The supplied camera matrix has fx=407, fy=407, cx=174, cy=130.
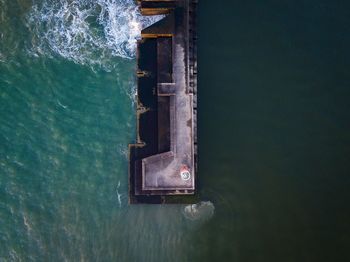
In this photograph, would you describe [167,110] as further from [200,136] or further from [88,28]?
[88,28]

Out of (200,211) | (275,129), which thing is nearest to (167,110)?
(200,211)

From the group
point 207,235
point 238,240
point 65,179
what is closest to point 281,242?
point 238,240

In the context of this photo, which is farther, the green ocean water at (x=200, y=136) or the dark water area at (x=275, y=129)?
the dark water area at (x=275, y=129)

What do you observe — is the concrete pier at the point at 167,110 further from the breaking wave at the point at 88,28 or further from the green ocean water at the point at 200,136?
the breaking wave at the point at 88,28

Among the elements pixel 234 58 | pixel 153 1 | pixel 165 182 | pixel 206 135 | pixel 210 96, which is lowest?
pixel 165 182

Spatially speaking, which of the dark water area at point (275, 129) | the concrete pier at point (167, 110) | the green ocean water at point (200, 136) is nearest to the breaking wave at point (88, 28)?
the green ocean water at point (200, 136)

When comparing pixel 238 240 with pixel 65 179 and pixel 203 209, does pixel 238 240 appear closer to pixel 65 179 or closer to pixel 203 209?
pixel 203 209
